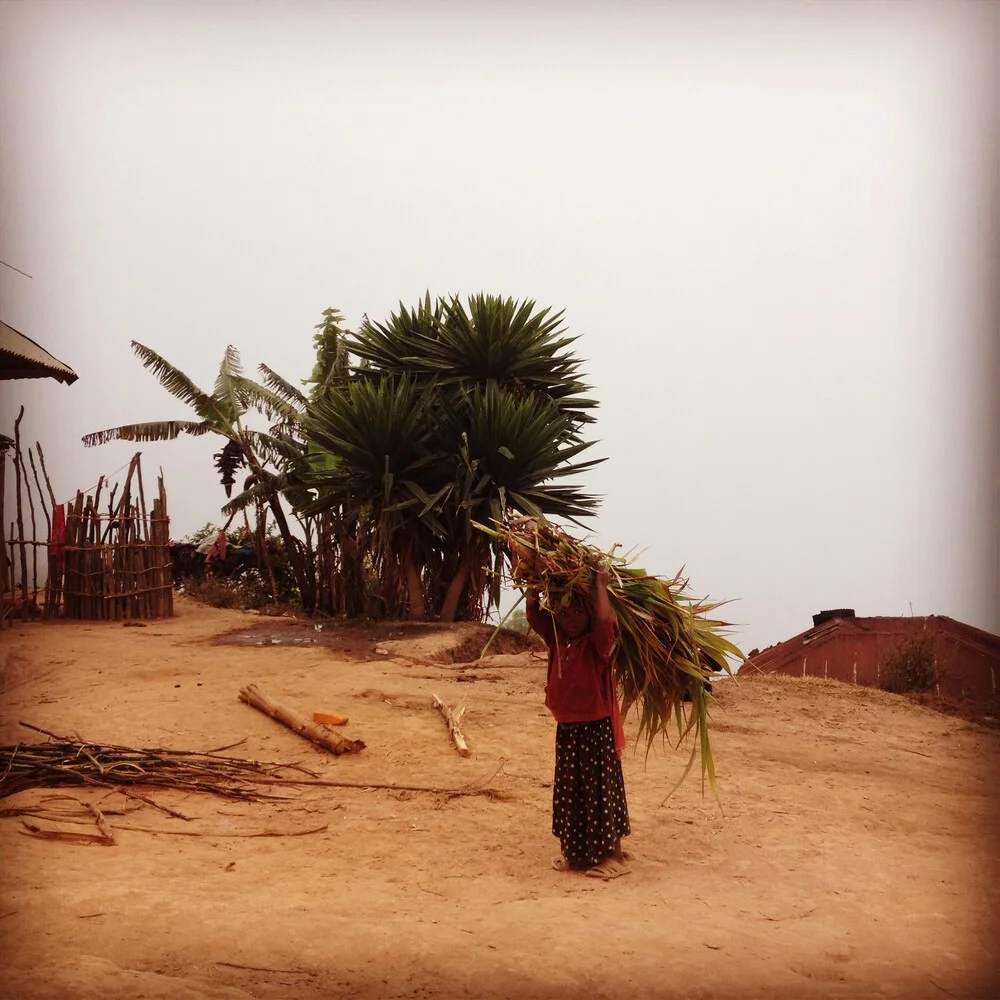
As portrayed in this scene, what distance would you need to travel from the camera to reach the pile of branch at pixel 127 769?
15.6 feet

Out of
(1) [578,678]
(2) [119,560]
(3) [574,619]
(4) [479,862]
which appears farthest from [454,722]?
(2) [119,560]

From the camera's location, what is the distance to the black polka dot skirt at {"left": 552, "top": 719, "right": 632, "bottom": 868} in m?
4.05

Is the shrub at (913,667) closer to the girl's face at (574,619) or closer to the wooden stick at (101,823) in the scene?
the girl's face at (574,619)

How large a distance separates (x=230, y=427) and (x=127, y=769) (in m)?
9.39

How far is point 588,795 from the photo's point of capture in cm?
409

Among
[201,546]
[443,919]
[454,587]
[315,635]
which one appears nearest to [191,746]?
[443,919]

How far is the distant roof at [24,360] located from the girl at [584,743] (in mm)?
5985

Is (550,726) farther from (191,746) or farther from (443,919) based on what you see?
(443,919)

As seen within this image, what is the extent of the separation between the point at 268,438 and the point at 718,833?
10.3 meters

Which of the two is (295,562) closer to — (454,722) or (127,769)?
(454,722)

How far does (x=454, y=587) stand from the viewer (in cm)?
1143

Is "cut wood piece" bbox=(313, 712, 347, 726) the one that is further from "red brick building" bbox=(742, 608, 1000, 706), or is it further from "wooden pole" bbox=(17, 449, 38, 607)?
"wooden pole" bbox=(17, 449, 38, 607)

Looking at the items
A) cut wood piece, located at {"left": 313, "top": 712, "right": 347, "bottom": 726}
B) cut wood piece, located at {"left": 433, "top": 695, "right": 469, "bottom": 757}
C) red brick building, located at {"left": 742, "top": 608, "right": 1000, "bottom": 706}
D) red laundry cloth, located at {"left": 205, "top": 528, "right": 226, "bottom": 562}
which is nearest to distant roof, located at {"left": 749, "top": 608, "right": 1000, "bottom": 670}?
red brick building, located at {"left": 742, "top": 608, "right": 1000, "bottom": 706}

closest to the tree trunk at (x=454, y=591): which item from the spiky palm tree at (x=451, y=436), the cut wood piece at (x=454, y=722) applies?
the spiky palm tree at (x=451, y=436)
